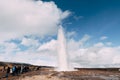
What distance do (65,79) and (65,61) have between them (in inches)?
1466

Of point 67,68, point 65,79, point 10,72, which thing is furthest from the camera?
point 67,68

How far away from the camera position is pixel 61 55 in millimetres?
85062

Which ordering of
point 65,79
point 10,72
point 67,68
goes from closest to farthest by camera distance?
1. point 65,79
2. point 10,72
3. point 67,68

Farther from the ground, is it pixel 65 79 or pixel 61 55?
pixel 61 55

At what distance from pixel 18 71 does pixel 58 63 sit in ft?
54.4

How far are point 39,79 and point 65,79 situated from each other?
218 inches

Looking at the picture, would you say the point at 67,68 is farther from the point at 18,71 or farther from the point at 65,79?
the point at 65,79

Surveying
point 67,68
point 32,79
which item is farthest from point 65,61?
point 32,79

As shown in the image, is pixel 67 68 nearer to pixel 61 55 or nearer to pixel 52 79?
pixel 61 55

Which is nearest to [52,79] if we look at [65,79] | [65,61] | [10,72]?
[65,79]

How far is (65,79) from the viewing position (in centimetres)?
4516

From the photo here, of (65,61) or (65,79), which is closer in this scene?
(65,79)

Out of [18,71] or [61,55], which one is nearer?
[18,71]

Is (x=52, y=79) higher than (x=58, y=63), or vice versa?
(x=58, y=63)
